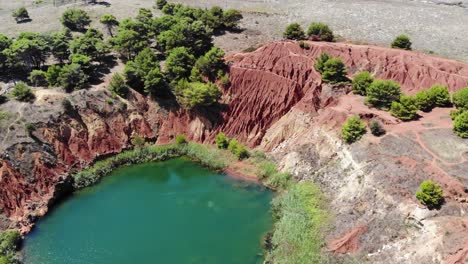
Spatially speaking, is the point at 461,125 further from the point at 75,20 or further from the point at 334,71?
the point at 75,20

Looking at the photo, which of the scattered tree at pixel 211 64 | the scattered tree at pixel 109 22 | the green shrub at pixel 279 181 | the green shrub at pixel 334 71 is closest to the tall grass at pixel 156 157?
the green shrub at pixel 279 181

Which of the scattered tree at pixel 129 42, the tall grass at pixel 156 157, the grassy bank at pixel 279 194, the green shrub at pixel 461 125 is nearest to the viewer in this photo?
the grassy bank at pixel 279 194

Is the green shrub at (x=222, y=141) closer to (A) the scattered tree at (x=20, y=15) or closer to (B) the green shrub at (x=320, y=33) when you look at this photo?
(B) the green shrub at (x=320, y=33)

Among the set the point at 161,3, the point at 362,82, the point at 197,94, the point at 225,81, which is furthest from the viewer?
the point at 161,3

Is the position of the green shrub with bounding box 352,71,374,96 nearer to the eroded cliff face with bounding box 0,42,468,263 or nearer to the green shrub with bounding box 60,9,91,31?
the eroded cliff face with bounding box 0,42,468,263

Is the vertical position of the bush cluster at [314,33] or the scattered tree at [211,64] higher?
the bush cluster at [314,33]

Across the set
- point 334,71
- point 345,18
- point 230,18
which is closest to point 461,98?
point 334,71

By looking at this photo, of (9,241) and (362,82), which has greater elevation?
(362,82)
